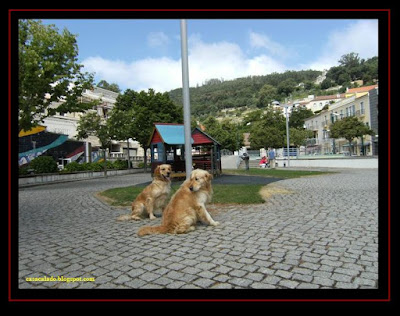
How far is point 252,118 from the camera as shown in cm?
10081

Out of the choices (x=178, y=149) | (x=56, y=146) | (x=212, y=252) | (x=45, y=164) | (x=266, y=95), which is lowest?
(x=212, y=252)

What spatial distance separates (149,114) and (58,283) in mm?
29255

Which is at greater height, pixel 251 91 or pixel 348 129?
pixel 251 91

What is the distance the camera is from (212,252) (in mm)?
3535

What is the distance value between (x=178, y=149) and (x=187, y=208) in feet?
47.0

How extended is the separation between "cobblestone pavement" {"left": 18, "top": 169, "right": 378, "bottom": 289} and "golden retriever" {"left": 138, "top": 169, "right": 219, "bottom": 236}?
167 millimetres

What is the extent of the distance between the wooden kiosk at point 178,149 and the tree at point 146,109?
1092cm

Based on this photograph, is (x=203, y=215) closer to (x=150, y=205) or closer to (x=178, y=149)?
(x=150, y=205)

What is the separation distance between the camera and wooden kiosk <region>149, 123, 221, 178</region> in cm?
1727

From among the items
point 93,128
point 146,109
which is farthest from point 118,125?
point 146,109

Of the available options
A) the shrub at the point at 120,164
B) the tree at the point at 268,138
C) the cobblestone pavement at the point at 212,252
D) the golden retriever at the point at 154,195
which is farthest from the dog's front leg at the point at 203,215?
the tree at the point at 268,138

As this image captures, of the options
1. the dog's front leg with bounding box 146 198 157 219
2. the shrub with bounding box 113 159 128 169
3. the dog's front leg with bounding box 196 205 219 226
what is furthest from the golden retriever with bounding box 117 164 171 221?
the shrub with bounding box 113 159 128 169
